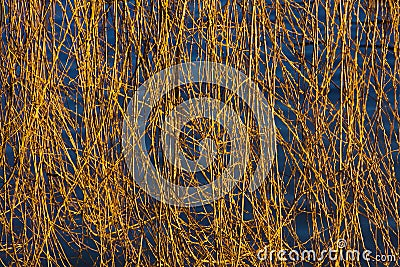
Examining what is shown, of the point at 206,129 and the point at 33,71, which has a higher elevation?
the point at 33,71

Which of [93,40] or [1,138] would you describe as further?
[1,138]

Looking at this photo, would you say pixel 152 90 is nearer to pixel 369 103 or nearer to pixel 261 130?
pixel 261 130

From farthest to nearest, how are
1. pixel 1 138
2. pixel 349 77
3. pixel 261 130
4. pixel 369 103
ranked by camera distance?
pixel 369 103 → pixel 1 138 → pixel 261 130 → pixel 349 77

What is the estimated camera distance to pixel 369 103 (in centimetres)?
365

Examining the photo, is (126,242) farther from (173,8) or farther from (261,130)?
(173,8)

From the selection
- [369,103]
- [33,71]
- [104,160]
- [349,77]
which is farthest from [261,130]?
[369,103]

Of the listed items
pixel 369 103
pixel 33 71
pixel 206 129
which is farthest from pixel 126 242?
pixel 369 103

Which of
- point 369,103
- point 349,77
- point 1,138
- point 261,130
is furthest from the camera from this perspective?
point 369,103

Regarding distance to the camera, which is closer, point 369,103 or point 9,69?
point 9,69

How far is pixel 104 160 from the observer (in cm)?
148

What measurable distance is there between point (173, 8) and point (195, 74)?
0.15 meters

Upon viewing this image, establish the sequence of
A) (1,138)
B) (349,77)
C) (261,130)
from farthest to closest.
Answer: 1. (1,138)
2. (261,130)
3. (349,77)

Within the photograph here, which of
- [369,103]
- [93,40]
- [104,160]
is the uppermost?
[93,40]

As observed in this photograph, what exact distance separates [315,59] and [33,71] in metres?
0.57
